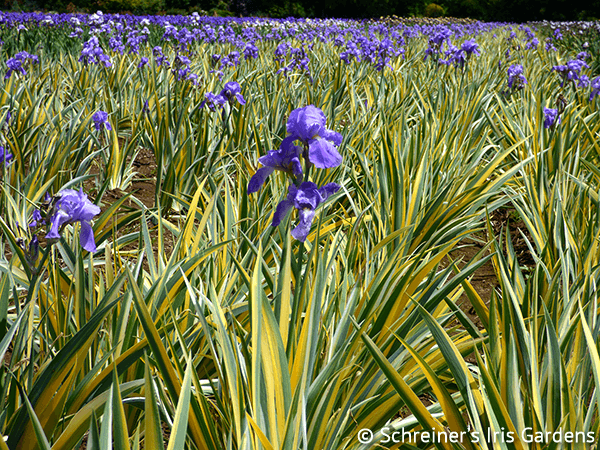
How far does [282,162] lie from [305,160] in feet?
0.17

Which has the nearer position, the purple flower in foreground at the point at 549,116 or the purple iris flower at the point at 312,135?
the purple iris flower at the point at 312,135

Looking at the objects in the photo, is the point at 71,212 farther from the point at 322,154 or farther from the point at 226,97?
the point at 226,97

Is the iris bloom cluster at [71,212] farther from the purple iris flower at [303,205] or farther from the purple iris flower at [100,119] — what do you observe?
the purple iris flower at [100,119]

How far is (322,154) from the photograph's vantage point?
994 mm

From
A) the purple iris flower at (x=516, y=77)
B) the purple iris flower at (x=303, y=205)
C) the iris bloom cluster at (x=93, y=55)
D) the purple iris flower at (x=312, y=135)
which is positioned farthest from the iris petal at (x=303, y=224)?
the iris bloom cluster at (x=93, y=55)

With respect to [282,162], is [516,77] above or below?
above

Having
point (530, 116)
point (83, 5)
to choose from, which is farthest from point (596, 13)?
point (530, 116)

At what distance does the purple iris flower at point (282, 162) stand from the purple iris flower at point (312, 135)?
0.02 m

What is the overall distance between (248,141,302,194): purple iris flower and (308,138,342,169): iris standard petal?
0.12ft

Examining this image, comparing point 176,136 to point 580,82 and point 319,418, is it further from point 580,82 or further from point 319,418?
point 580,82

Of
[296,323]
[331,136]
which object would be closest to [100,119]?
[331,136]

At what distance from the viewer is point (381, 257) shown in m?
1.66

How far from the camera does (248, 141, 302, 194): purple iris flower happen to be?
3.34ft

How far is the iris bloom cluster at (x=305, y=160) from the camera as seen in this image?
0.96 m
